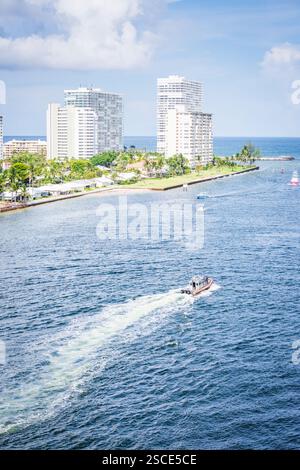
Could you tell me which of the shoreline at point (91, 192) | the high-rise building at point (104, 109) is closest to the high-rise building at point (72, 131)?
the high-rise building at point (104, 109)

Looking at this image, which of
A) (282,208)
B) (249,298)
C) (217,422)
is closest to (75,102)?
(282,208)

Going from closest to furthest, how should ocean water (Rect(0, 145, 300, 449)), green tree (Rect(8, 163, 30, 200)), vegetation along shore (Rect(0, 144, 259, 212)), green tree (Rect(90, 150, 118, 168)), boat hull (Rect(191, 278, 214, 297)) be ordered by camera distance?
ocean water (Rect(0, 145, 300, 449))
boat hull (Rect(191, 278, 214, 297))
green tree (Rect(8, 163, 30, 200))
vegetation along shore (Rect(0, 144, 259, 212))
green tree (Rect(90, 150, 118, 168))

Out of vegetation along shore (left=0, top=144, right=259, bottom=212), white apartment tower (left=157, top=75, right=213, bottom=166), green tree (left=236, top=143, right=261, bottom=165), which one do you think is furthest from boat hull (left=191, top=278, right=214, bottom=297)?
green tree (left=236, top=143, right=261, bottom=165)

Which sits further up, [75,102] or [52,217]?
[75,102]

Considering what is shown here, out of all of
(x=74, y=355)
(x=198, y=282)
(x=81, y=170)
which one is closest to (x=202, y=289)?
(x=198, y=282)

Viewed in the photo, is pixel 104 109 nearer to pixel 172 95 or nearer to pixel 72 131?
pixel 72 131

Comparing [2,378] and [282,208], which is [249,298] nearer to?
[2,378]

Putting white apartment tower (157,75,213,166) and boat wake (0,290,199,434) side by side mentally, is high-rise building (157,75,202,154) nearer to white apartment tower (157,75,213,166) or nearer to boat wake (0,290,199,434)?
white apartment tower (157,75,213,166)
